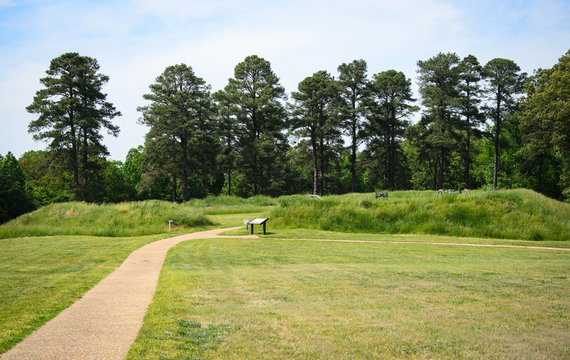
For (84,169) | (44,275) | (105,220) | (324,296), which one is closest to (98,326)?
(324,296)

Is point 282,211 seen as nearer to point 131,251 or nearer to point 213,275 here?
point 131,251

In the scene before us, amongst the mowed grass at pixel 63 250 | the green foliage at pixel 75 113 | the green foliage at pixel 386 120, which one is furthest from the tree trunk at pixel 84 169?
the green foliage at pixel 386 120

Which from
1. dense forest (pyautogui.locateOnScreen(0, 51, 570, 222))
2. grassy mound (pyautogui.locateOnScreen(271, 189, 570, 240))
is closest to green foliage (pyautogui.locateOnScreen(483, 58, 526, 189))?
dense forest (pyautogui.locateOnScreen(0, 51, 570, 222))

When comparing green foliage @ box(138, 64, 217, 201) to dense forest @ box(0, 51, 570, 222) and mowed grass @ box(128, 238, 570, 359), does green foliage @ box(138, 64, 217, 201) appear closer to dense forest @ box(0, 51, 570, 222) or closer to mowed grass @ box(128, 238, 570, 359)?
dense forest @ box(0, 51, 570, 222)

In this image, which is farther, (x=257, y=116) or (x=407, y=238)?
(x=257, y=116)

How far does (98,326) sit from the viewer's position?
539cm

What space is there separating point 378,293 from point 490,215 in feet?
49.4

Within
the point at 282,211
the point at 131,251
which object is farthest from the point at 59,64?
the point at 131,251

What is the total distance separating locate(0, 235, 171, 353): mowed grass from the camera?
224 inches

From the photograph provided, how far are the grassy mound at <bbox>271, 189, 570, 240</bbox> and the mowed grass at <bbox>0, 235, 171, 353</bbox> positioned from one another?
33.1 ft

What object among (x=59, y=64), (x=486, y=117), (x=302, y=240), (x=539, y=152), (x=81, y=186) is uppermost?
(x=59, y=64)

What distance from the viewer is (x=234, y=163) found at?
53375 mm

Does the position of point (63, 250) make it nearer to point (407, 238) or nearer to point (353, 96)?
point (407, 238)

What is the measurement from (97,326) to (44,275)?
474 centimetres
